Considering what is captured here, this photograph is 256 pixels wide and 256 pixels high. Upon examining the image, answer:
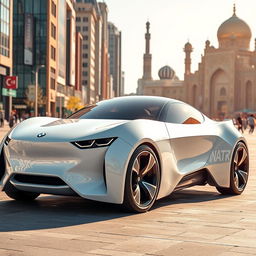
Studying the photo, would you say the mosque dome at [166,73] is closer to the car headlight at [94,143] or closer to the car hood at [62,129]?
the car hood at [62,129]

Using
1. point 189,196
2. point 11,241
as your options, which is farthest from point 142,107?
point 11,241

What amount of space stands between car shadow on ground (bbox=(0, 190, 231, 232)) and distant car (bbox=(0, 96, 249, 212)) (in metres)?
0.20

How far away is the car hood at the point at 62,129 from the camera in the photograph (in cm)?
593

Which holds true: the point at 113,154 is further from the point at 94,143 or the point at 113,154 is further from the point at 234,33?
Result: the point at 234,33

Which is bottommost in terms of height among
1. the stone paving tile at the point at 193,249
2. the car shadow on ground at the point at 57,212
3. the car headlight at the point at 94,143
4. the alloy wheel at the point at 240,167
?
the car shadow on ground at the point at 57,212

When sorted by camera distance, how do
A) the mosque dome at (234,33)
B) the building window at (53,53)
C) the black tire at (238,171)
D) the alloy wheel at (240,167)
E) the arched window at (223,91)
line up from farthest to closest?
the arched window at (223,91)
the mosque dome at (234,33)
the building window at (53,53)
the alloy wheel at (240,167)
the black tire at (238,171)

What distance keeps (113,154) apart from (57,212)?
2.94ft

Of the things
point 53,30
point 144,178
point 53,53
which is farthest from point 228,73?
point 144,178

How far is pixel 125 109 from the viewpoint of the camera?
6996 mm

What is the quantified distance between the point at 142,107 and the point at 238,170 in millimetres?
1843

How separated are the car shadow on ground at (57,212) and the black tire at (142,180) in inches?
6.7

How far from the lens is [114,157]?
5.74m

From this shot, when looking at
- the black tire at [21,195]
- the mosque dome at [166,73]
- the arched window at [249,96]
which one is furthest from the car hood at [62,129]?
the mosque dome at [166,73]

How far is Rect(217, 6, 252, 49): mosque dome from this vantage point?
443 ft
